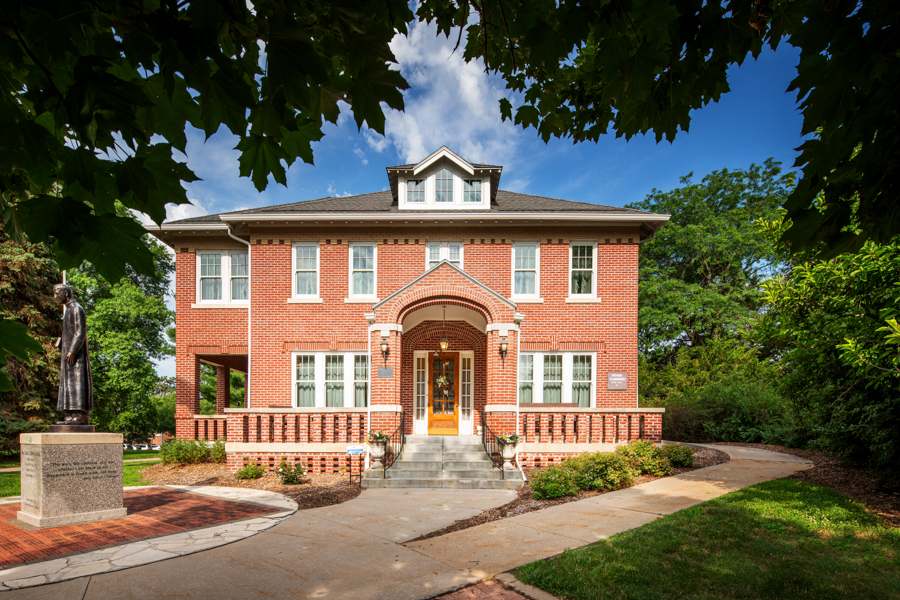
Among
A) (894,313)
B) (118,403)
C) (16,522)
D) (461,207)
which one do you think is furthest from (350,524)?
(118,403)

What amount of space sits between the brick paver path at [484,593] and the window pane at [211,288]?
12958mm

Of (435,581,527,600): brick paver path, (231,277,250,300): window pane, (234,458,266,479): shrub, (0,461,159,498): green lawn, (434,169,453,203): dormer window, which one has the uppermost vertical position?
(434,169,453,203): dormer window

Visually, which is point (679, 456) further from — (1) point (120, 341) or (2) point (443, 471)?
(1) point (120, 341)

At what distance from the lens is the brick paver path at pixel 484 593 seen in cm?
438

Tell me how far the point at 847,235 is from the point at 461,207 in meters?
12.6

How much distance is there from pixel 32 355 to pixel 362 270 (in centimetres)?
1441

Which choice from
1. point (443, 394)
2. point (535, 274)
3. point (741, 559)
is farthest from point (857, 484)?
point (443, 394)

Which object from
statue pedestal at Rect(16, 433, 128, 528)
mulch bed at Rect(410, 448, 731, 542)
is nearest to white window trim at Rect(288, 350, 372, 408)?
mulch bed at Rect(410, 448, 731, 542)

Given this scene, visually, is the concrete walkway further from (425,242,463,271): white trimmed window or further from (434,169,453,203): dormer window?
(434,169,453,203): dormer window

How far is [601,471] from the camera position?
9.39 metres

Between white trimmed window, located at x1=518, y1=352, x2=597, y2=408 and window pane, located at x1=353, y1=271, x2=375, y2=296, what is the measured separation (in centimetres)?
493

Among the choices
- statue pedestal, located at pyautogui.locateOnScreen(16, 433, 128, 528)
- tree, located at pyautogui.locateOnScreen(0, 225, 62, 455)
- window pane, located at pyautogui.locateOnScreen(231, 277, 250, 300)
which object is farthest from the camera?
tree, located at pyautogui.locateOnScreen(0, 225, 62, 455)

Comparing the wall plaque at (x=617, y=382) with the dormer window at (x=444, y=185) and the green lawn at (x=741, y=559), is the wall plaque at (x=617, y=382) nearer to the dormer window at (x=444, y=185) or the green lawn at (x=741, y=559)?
the green lawn at (x=741, y=559)

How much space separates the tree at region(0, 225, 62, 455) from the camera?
57.6ft
